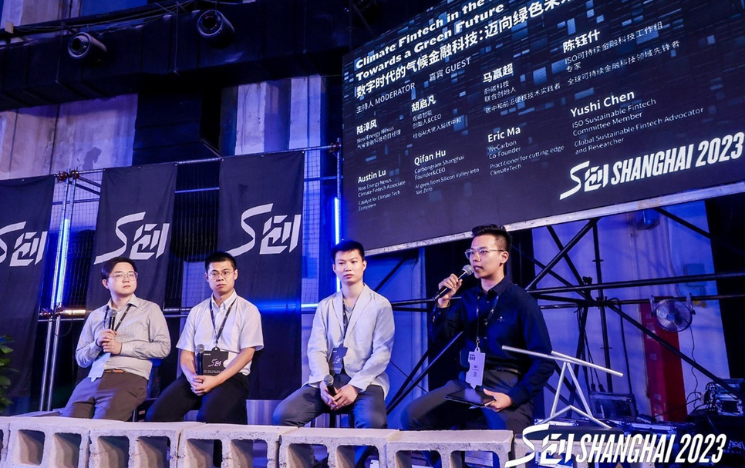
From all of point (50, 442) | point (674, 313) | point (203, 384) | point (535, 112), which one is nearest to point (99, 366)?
point (203, 384)

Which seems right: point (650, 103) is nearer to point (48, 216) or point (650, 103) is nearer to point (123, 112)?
point (48, 216)

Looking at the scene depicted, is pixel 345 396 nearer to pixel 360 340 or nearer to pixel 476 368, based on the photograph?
pixel 360 340

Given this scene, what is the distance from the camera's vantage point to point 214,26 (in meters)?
5.64

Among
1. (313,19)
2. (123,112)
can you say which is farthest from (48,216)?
(313,19)

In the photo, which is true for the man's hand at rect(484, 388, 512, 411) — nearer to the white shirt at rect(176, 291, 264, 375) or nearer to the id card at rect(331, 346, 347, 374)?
the id card at rect(331, 346, 347, 374)

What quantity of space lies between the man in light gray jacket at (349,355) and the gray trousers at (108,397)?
1150 mm

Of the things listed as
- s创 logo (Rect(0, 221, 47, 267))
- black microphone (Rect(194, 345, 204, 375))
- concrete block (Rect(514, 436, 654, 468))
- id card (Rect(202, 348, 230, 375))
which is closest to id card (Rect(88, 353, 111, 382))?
black microphone (Rect(194, 345, 204, 375))

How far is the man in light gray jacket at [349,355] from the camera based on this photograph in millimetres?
2912

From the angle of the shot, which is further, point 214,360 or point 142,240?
point 142,240

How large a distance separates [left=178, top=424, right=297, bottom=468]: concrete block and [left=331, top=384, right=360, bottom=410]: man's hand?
928 mm

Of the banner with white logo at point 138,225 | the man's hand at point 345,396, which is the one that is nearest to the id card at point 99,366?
the banner with white logo at point 138,225

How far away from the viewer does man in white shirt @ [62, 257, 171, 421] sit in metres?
3.31

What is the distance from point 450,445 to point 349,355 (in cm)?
159

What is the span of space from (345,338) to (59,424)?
5.47ft
